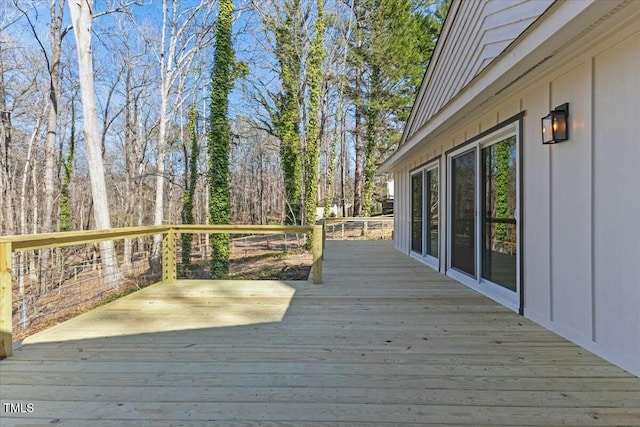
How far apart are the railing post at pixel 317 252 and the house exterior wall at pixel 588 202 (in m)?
2.30

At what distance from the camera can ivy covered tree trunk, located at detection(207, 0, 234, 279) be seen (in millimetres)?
10094

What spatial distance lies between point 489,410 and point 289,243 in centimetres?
1222

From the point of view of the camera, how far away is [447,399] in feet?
6.02

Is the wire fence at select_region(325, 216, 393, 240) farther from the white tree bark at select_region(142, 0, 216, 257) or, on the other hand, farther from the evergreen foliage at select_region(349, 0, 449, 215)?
the white tree bark at select_region(142, 0, 216, 257)

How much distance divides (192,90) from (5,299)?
1432cm

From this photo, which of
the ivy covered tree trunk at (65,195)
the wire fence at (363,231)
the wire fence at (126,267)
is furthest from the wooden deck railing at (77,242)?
the ivy covered tree trunk at (65,195)

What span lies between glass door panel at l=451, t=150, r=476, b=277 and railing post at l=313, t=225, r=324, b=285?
1920 mm

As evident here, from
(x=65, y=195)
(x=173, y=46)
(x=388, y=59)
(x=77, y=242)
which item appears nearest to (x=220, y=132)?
(x=173, y=46)

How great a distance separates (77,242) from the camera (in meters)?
3.13

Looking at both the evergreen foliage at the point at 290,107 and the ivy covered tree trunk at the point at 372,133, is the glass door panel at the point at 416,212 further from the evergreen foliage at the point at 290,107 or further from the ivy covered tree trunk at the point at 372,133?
the ivy covered tree trunk at the point at 372,133

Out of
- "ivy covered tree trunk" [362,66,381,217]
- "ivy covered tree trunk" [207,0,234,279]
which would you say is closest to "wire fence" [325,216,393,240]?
"ivy covered tree trunk" [362,66,381,217]

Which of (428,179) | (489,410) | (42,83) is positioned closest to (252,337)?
(489,410)

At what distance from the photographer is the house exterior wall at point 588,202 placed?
2.13 metres

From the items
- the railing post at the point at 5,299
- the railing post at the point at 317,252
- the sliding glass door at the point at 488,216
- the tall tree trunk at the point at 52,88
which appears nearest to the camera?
the railing post at the point at 5,299
